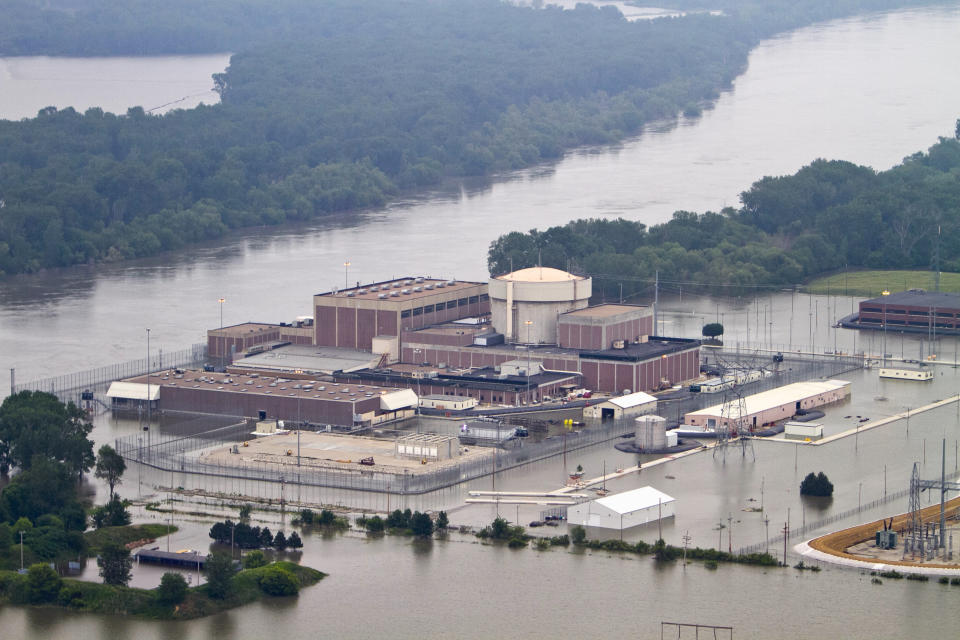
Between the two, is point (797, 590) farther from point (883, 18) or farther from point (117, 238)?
point (883, 18)

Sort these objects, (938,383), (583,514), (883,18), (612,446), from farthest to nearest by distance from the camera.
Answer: (883,18) → (938,383) → (612,446) → (583,514)

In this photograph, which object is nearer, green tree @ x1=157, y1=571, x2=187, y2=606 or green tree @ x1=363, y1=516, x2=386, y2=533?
green tree @ x1=157, y1=571, x2=187, y2=606

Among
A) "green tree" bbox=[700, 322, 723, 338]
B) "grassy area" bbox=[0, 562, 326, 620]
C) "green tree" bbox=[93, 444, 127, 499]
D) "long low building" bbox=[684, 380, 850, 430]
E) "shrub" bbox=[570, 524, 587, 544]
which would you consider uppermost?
"green tree" bbox=[700, 322, 723, 338]

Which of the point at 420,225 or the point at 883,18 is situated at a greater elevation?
the point at 883,18

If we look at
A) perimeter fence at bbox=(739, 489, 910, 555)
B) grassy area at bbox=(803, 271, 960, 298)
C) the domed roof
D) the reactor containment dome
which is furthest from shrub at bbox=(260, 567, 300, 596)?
grassy area at bbox=(803, 271, 960, 298)

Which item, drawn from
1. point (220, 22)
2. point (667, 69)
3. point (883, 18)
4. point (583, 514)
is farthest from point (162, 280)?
point (883, 18)

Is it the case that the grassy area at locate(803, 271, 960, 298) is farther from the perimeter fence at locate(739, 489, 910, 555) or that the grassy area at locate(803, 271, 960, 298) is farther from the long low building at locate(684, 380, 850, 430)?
the perimeter fence at locate(739, 489, 910, 555)

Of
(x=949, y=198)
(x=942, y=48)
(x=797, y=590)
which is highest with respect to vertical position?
(x=942, y=48)

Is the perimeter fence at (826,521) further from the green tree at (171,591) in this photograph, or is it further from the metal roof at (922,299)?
the metal roof at (922,299)
